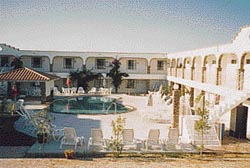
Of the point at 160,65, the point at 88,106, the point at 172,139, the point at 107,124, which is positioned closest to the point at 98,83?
the point at 160,65

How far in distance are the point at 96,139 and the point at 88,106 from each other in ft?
45.2

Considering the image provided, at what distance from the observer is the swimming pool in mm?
23397

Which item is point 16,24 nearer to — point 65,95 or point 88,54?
point 65,95

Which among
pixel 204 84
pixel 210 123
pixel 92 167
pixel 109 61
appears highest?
pixel 109 61

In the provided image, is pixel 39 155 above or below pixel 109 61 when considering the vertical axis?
below

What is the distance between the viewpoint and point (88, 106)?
26500 mm

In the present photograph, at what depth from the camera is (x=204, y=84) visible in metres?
21.5

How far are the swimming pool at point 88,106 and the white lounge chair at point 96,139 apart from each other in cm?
901

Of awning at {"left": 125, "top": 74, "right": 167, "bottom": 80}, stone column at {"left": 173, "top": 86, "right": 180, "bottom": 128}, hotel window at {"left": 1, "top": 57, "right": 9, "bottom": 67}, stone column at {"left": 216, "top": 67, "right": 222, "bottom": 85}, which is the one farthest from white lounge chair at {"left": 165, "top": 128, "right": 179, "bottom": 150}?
hotel window at {"left": 1, "top": 57, "right": 9, "bottom": 67}

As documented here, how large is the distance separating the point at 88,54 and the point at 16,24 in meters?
20.5

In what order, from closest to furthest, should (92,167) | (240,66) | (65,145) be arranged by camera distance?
(92,167) < (65,145) < (240,66)

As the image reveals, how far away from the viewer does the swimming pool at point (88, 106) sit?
23.4 meters

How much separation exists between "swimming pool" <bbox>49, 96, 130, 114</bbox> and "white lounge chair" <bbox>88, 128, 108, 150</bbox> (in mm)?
9013

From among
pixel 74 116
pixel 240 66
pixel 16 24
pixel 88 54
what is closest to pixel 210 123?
pixel 240 66
